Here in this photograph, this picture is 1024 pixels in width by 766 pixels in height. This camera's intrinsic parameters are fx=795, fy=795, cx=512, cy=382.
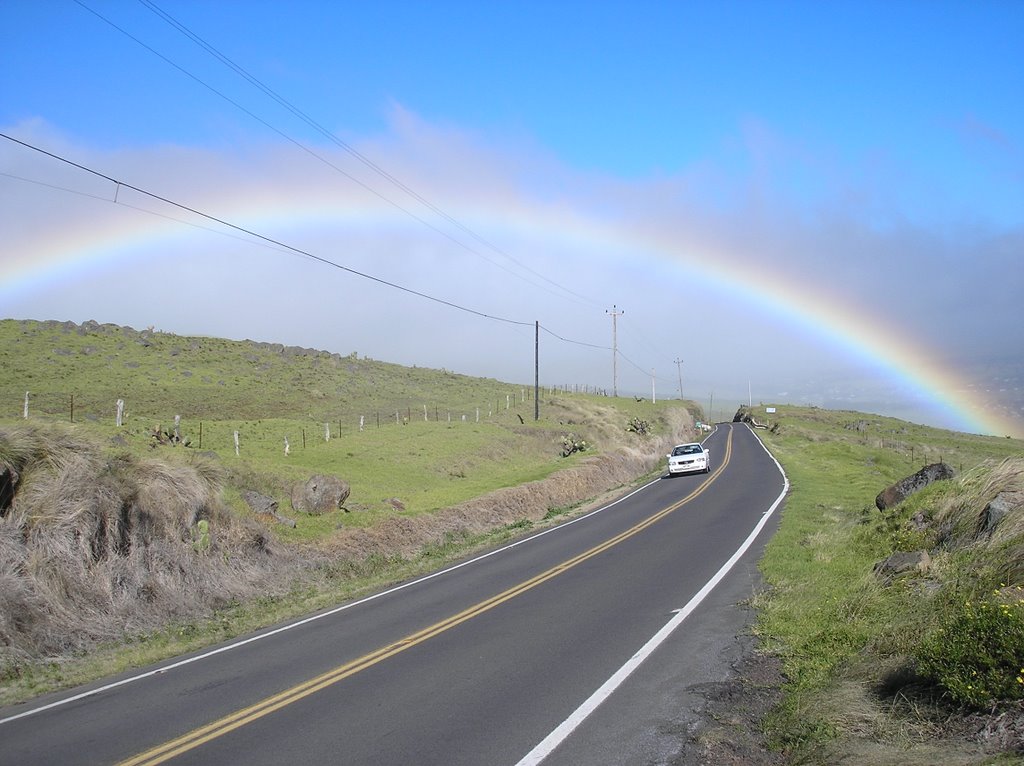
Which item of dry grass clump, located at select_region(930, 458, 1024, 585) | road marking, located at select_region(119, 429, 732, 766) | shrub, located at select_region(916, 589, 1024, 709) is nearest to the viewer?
shrub, located at select_region(916, 589, 1024, 709)

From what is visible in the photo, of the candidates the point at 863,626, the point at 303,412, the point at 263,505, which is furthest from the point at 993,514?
the point at 303,412

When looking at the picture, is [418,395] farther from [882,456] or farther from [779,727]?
[779,727]

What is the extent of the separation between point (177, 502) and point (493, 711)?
10.9m

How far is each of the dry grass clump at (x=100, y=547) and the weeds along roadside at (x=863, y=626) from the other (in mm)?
9700

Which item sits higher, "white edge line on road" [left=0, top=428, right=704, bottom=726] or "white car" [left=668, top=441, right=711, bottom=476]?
"white car" [left=668, top=441, right=711, bottom=476]

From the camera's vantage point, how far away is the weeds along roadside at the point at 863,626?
5.65 m

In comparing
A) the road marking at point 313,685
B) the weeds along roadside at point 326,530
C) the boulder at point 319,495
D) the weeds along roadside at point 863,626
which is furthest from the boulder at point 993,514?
the boulder at point 319,495

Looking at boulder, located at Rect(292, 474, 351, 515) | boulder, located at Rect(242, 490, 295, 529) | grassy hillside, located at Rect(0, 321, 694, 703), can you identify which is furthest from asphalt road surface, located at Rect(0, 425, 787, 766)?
boulder, located at Rect(292, 474, 351, 515)

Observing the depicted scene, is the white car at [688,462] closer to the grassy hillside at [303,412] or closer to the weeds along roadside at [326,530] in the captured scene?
the weeds along roadside at [326,530]

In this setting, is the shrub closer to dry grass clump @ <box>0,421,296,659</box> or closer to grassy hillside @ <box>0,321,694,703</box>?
grassy hillside @ <box>0,321,694,703</box>

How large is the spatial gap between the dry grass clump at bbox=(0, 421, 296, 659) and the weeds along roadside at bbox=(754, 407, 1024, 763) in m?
9.70

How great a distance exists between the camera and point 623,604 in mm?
11359

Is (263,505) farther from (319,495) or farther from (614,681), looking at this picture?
(614,681)

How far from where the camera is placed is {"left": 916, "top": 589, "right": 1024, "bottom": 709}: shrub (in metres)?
5.26
